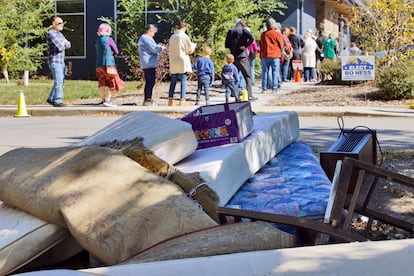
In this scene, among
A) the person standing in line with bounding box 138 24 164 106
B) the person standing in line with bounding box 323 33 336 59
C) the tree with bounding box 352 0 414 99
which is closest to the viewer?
the person standing in line with bounding box 138 24 164 106

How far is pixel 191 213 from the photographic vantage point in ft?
12.0

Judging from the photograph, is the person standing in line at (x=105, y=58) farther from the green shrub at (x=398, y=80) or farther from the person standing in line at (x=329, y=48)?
the person standing in line at (x=329, y=48)

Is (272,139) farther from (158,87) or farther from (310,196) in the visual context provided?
(158,87)

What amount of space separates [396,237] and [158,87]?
15.6 meters

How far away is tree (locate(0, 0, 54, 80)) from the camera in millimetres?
24641

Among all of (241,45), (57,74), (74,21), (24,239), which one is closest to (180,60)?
(241,45)

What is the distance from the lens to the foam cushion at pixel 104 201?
352 cm

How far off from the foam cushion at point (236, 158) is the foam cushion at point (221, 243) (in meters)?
0.86

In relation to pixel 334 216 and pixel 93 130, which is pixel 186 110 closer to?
pixel 93 130

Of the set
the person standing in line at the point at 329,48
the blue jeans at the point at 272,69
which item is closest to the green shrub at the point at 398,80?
the blue jeans at the point at 272,69

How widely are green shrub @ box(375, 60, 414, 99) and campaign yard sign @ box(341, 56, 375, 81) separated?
0.89ft

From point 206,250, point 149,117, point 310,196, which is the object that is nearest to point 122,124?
point 149,117

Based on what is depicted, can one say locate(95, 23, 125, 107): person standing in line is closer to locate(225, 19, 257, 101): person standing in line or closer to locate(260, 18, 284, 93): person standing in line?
locate(225, 19, 257, 101): person standing in line

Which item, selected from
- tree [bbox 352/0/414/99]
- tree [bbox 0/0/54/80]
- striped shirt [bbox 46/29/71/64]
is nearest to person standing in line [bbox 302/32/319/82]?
tree [bbox 352/0/414/99]
